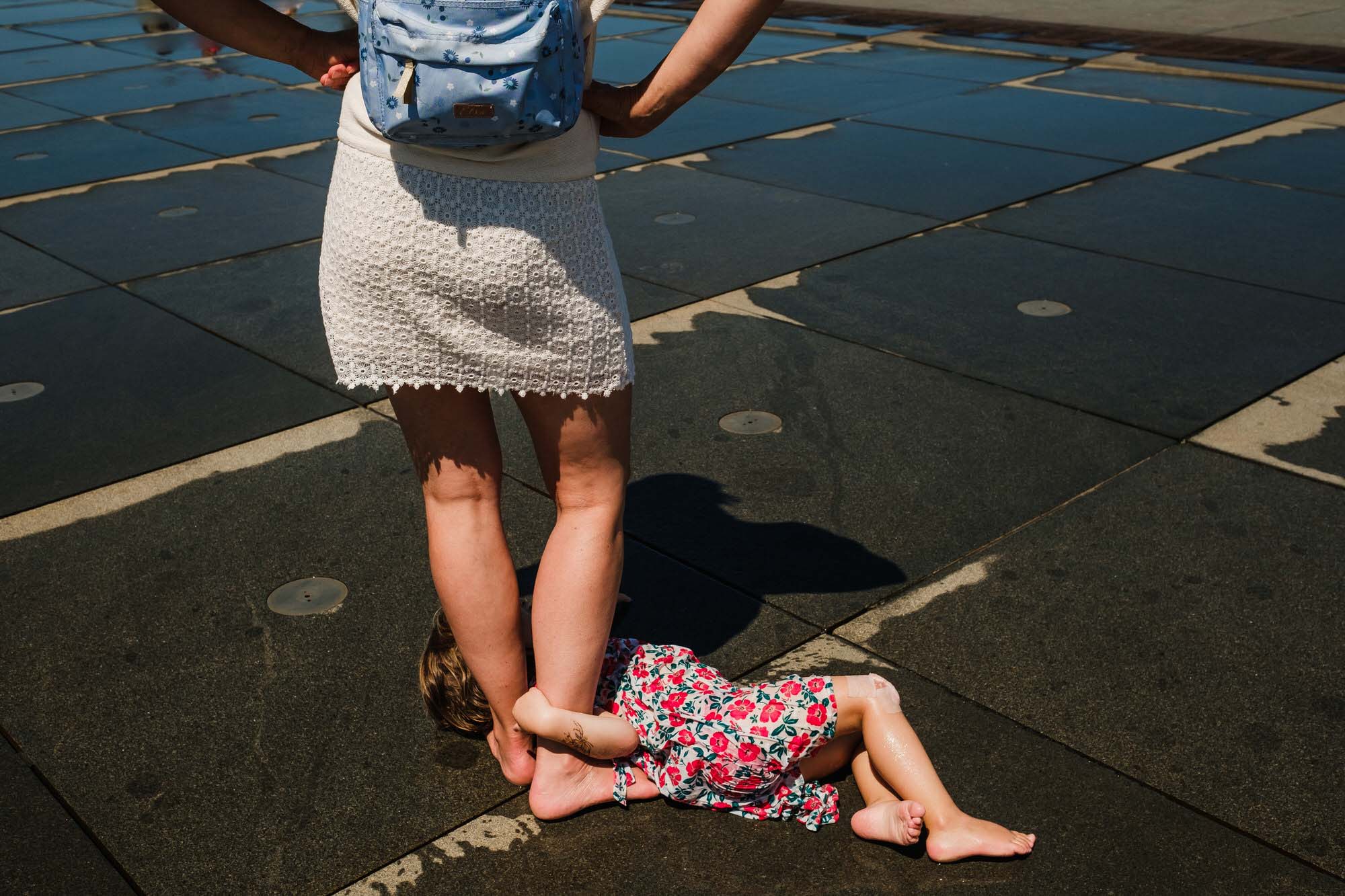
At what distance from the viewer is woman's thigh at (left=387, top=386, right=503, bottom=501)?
2.39 m

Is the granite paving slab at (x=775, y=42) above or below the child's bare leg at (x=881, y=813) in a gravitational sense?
above

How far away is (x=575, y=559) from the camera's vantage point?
248cm

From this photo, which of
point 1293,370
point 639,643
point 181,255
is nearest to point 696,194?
point 181,255

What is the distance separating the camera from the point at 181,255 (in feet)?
20.1

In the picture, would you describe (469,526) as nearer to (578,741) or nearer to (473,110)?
(578,741)

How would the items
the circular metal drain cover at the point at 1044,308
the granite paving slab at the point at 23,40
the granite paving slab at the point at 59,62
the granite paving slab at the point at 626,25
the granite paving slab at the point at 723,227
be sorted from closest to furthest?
the circular metal drain cover at the point at 1044,308, the granite paving slab at the point at 723,227, the granite paving slab at the point at 59,62, the granite paving slab at the point at 626,25, the granite paving slab at the point at 23,40

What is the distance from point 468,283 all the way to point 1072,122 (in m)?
6.91

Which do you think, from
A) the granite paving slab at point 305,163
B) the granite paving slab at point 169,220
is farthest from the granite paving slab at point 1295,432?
→ the granite paving slab at point 305,163

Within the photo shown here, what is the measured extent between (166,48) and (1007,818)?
469 inches

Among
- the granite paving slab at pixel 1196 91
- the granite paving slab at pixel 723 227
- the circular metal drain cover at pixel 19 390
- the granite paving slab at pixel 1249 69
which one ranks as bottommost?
the circular metal drain cover at pixel 19 390

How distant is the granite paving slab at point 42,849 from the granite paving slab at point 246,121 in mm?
6087

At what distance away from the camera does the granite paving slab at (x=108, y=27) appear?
1305 cm

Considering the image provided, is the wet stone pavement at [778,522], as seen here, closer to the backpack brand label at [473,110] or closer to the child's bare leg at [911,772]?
the child's bare leg at [911,772]

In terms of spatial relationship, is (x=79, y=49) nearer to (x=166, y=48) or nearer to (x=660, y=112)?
(x=166, y=48)
